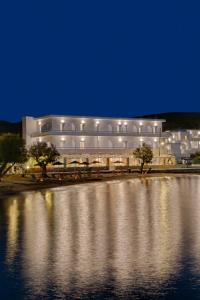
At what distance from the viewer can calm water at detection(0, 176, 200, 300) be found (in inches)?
499

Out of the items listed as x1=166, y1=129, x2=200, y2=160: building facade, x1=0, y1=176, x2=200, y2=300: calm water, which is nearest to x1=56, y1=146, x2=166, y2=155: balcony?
x1=166, y1=129, x2=200, y2=160: building facade

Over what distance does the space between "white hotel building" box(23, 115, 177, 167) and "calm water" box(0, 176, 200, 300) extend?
5845cm

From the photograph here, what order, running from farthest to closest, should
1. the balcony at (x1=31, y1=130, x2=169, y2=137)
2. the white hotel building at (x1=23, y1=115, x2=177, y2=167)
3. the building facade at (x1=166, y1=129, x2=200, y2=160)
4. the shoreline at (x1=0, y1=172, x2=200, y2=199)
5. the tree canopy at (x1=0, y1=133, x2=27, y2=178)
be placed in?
the building facade at (x1=166, y1=129, x2=200, y2=160) < the white hotel building at (x1=23, y1=115, x2=177, y2=167) < the balcony at (x1=31, y1=130, x2=169, y2=137) < the tree canopy at (x1=0, y1=133, x2=27, y2=178) < the shoreline at (x1=0, y1=172, x2=200, y2=199)

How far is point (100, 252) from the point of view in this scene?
677 inches

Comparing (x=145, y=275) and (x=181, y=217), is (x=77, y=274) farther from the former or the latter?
(x=181, y=217)

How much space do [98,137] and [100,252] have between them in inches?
3086

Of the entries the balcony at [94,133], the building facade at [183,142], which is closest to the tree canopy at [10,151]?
the balcony at [94,133]

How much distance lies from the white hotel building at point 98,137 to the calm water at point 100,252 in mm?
58447

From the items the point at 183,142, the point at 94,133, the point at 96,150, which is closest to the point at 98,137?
the point at 94,133

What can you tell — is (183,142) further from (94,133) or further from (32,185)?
(32,185)

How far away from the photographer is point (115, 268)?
581 inches

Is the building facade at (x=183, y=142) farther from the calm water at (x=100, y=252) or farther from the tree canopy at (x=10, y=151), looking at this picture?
the calm water at (x=100, y=252)

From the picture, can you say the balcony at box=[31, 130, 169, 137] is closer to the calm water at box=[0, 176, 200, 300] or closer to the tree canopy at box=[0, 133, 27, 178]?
the tree canopy at box=[0, 133, 27, 178]

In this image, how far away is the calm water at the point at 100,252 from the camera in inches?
499
